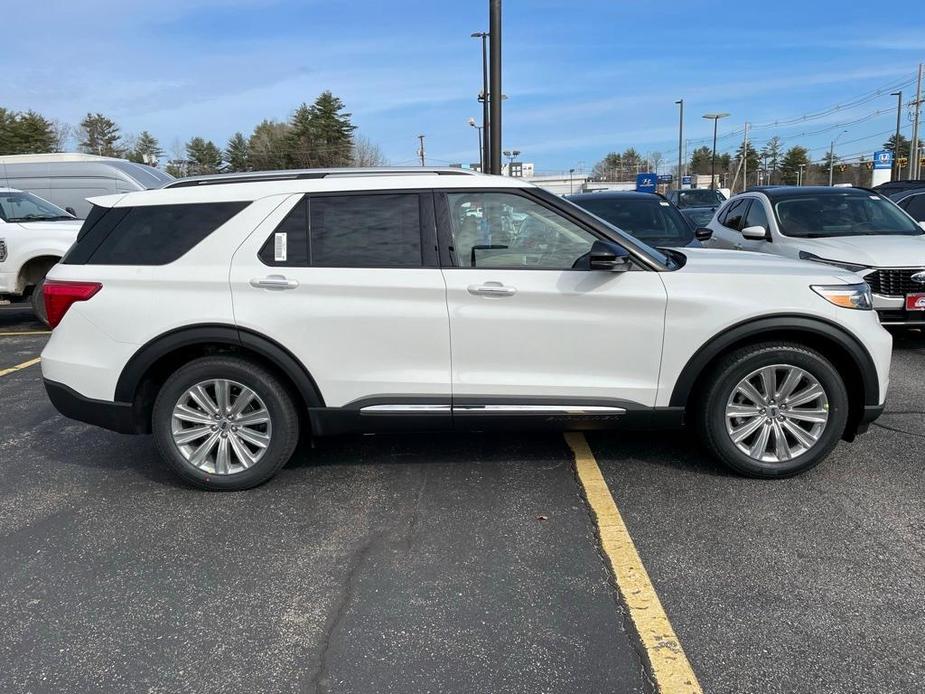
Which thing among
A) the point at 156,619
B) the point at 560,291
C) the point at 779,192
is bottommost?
the point at 156,619

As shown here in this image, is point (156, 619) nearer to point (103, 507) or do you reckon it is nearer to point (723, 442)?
point (103, 507)

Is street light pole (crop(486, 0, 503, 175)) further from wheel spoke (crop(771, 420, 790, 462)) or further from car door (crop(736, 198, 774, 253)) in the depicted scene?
wheel spoke (crop(771, 420, 790, 462))

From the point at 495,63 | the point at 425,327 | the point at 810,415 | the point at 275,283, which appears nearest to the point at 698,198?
the point at 495,63

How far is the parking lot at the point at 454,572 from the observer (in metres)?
2.57

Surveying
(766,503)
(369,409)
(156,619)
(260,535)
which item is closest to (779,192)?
(766,503)

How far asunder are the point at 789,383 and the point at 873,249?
12.0ft

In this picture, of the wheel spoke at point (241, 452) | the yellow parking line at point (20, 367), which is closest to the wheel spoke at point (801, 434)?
the wheel spoke at point (241, 452)

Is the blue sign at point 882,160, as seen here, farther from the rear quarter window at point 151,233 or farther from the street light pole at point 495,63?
the rear quarter window at point 151,233

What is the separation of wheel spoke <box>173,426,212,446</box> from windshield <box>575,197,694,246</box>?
5845 mm

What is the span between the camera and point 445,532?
3.59m

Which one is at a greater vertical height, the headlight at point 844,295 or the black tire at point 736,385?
the headlight at point 844,295

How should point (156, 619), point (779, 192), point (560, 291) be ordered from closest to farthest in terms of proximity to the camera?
point (156, 619), point (560, 291), point (779, 192)

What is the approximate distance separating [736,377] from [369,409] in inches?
79.6

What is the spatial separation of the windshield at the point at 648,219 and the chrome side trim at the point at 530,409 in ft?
16.2
